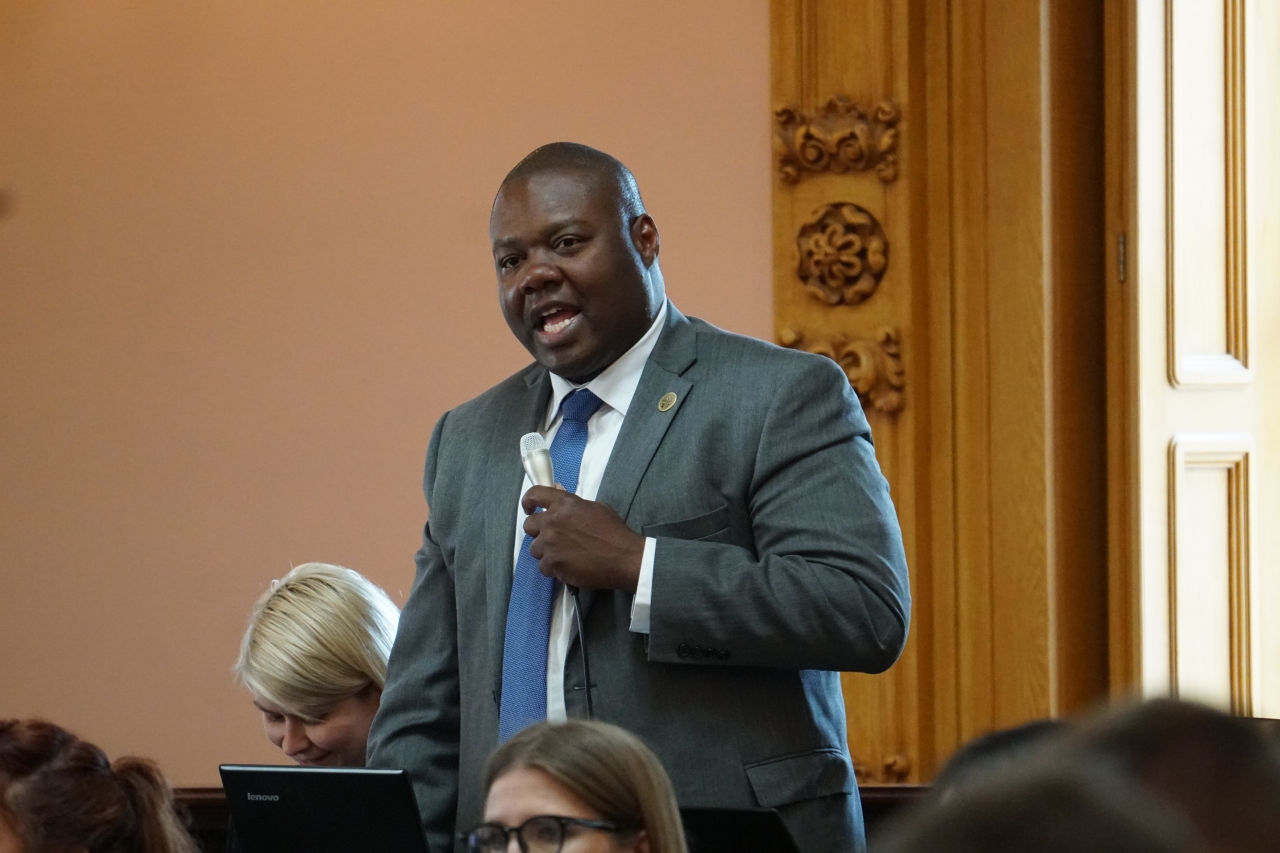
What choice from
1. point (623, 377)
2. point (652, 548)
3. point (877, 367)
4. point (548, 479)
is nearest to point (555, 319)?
point (623, 377)

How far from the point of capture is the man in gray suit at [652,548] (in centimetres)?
206

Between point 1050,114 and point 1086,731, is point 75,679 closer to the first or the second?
point 1050,114

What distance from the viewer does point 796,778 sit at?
2119 millimetres

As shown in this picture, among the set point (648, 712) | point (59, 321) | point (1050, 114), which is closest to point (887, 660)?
point (648, 712)

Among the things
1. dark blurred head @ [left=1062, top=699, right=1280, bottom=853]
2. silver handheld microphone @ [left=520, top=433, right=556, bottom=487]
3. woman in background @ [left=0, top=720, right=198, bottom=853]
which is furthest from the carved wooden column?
dark blurred head @ [left=1062, top=699, right=1280, bottom=853]

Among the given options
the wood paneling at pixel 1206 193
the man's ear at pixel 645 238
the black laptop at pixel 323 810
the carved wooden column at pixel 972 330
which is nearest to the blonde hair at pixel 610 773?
the black laptop at pixel 323 810

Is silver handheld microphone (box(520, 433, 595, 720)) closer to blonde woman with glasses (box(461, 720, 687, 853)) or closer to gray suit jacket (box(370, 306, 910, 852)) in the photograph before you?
gray suit jacket (box(370, 306, 910, 852))

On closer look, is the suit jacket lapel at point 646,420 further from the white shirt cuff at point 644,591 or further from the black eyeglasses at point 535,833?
the black eyeglasses at point 535,833

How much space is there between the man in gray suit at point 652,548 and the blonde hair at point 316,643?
44cm

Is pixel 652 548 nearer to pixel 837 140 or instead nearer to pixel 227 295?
pixel 837 140

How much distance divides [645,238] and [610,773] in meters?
0.80

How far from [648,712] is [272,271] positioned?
2.16 metres

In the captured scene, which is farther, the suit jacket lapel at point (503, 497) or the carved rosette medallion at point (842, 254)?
the carved rosette medallion at point (842, 254)

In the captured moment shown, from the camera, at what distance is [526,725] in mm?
2135
